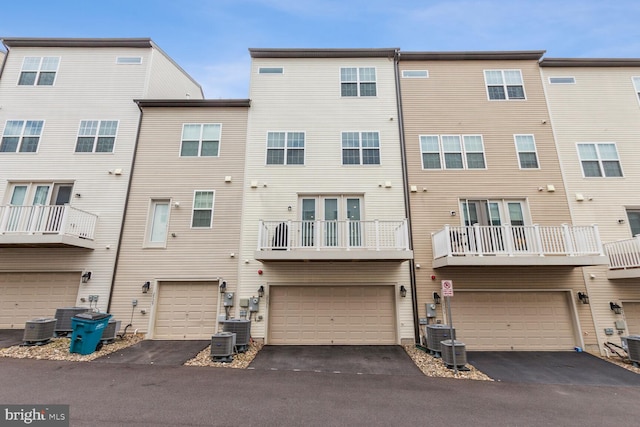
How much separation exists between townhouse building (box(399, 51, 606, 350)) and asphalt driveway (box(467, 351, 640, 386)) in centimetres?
56

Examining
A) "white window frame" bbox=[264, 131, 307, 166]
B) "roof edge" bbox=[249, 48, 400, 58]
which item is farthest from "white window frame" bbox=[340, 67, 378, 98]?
"white window frame" bbox=[264, 131, 307, 166]

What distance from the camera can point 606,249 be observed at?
9.37 meters

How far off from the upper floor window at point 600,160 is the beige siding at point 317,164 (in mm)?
7183

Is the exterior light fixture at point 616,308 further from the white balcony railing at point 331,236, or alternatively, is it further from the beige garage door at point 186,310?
the beige garage door at point 186,310

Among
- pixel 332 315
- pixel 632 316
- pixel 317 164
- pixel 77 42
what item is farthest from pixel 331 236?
pixel 77 42

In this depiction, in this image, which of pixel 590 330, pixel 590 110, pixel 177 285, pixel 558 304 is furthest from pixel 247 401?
pixel 590 110

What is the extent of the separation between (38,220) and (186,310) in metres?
5.62

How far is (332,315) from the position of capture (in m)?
9.34

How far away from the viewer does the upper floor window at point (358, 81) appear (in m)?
11.6

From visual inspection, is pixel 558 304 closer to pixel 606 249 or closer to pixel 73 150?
pixel 606 249

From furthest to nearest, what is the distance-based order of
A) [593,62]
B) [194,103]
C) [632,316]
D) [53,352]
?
[593,62]
[194,103]
[632,316]
[53,352]

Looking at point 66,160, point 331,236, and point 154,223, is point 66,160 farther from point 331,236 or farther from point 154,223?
point 331,236

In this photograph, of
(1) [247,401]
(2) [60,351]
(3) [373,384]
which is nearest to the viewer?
(1) [247,401]

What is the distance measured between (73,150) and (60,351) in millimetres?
7660
